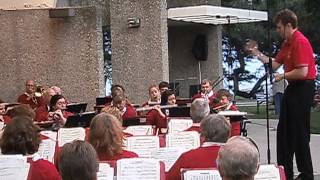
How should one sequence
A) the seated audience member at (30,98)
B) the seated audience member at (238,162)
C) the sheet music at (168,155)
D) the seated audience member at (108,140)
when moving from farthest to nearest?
the seated audience member at (30,98) < the sheet music at (168,155) < the seated audience member at (108,140) < the seated audience member at (238,162)

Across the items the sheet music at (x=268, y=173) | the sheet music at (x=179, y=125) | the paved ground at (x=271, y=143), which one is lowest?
the paved ground at (x=271, y=143)

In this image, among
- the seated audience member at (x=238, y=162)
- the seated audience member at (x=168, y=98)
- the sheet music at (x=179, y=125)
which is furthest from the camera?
the seated audience member at (x=168, y=98)

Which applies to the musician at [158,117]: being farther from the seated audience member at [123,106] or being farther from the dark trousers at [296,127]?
the dark trousers at [296,127]

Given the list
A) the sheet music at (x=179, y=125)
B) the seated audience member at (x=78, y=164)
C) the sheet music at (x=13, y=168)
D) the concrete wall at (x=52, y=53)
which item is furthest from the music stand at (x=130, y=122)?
the concrete wall at (x=52, y=53)

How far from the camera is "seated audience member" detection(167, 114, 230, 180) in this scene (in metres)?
5.13

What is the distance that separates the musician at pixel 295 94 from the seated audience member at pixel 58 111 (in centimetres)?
369

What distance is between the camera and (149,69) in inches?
610

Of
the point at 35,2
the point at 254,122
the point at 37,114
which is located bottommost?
the point at 254,122

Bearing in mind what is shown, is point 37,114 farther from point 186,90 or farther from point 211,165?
point 186,90

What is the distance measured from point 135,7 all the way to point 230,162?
1235 centimetres

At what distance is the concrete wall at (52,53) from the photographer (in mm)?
15031

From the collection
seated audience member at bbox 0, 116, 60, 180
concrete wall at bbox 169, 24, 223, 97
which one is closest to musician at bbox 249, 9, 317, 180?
seated audience member at bbox 0, 116, 60, 180

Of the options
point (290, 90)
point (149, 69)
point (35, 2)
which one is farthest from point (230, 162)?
point (35, 2)

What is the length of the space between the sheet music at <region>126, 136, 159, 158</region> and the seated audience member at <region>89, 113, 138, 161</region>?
0.52 metres
